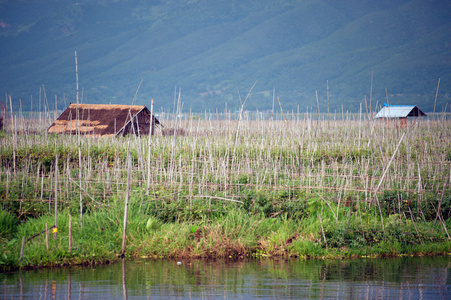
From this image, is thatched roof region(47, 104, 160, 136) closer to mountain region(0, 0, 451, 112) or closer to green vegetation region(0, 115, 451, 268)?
green vegetation region(0, 115, 451, 268)

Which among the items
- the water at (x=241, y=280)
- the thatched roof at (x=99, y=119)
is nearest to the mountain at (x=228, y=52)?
the thatched roof at (x=99, y=119)

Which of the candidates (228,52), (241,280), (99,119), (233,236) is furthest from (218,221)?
(228,52)

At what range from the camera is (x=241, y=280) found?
18.2ft

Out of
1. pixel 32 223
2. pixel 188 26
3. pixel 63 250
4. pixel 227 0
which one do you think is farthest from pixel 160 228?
pixel 227 0

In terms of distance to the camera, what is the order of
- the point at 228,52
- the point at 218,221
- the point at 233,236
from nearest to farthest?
the point at 233,236, the point at 218,221, the point at 228,52

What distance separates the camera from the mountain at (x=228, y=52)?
338 feet

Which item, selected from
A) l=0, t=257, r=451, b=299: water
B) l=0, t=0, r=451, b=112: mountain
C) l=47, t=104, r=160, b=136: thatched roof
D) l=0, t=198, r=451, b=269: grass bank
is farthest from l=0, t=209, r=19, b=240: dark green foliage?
l=0, t=0, r=451, b=112: mountain

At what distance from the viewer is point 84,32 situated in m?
163

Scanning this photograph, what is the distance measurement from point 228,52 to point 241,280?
5380 inches

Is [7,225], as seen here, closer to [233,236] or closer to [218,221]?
[218,221]

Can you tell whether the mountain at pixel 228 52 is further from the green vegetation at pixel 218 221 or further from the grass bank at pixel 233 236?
the grass bank at pixel 233 236

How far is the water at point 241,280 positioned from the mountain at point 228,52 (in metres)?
78.9

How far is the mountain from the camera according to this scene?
10288 cm

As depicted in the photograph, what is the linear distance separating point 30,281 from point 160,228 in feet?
6.32
